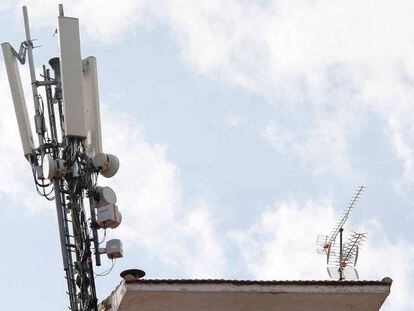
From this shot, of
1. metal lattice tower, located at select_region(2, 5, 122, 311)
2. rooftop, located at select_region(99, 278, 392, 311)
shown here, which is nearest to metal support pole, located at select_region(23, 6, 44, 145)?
metal lattice tower, located at select_region(2, 5, 122, 311)

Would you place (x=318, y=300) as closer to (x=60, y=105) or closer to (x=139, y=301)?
(x=139, y=301)

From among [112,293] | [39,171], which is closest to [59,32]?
[39,171]

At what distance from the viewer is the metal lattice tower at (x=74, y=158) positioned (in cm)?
3350

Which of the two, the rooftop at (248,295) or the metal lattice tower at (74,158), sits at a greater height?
the metal lattice tower at (74,158)

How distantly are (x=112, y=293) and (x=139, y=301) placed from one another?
1.26m

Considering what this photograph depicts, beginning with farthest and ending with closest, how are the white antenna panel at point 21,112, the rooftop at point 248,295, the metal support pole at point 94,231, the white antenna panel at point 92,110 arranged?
the white antenna panel at point 21,112 → the white antenna panel at point 92,110 → the metal support pole at point 94,231 → the rooftop at point 248,295

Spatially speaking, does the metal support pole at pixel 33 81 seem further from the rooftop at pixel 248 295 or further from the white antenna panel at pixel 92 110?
the rooftop at pixel 248 295

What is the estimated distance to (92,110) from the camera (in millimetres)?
35406

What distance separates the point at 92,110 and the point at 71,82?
5.65 feet

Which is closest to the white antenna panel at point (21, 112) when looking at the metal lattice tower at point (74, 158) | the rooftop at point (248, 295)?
the metal lattice tower at point (74, 158)

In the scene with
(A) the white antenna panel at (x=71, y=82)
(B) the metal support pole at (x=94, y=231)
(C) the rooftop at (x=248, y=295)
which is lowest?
(C) the rooftop at (x=248, y=295)

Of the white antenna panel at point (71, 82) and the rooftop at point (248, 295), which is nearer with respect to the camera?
the rooftop at point (248, 295)

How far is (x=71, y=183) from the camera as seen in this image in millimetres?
34594

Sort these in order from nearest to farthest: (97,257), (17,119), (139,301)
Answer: (139,301) → (97,257) → (17,119)
